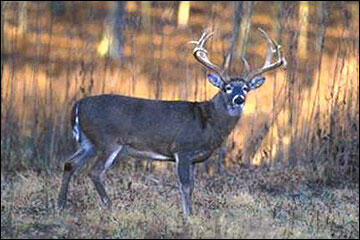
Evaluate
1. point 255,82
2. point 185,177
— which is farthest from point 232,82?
point 185,177

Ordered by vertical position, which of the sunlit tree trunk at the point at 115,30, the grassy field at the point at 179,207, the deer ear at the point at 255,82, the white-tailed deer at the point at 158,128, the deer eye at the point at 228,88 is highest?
the sunlit tree trunk at the point at 115,30

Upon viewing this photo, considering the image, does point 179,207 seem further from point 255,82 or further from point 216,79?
point 255,82

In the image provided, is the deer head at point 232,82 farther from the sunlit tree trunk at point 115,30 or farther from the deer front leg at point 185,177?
the sunlit tree trunk at point 115,30

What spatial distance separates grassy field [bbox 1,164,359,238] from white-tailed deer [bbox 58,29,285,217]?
0.33m

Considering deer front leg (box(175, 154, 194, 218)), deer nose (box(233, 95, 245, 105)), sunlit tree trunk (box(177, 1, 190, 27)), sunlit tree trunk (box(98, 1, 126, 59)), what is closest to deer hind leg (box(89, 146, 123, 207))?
deer front leg (box(175, 154, 194, 218))

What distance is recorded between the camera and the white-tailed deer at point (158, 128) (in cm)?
925

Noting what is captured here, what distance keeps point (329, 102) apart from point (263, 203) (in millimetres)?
2375

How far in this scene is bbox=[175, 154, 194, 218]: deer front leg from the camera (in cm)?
903

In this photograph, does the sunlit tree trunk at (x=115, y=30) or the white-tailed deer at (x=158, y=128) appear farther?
the sunlit tree trunk at (x=115, y=30)

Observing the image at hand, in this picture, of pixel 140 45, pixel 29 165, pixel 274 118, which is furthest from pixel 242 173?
pixel 140 45

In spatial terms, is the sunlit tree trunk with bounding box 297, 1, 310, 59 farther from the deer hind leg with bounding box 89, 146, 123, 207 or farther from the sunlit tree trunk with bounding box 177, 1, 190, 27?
the sunlit tree trunk with bounding box 177, 1, 190, 27

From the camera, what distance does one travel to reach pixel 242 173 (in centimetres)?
1150

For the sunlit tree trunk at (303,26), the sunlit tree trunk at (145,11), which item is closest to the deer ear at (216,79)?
the sunlit tree trunk at (303,26)

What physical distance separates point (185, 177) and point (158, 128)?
563mm
